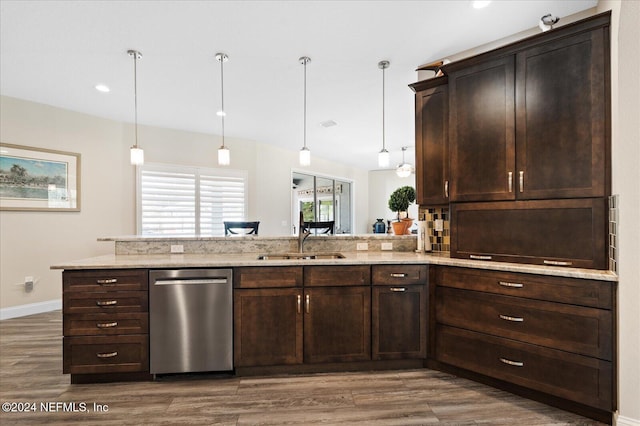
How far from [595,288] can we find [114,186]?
5583mm

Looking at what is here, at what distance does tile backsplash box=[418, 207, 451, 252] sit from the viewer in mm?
2836

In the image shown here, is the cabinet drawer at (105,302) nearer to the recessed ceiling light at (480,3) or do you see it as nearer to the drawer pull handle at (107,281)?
the drawer pull handle at (107,281)

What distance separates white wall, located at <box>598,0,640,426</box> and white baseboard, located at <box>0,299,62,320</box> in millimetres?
5766

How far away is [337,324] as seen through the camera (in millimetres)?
2396

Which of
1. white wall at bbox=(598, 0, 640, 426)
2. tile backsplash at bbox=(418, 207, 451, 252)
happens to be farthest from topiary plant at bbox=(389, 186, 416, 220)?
white wall at bbox=(598, 0, 640, 426)

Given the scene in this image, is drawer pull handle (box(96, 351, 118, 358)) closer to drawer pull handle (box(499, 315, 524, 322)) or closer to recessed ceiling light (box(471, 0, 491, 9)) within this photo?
drawer pull handle (box(499, 315, 524, 322))

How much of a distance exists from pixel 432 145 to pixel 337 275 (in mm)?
1376

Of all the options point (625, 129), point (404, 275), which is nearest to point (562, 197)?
point (625, 129)

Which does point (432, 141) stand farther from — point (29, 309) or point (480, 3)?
point (29, 309)

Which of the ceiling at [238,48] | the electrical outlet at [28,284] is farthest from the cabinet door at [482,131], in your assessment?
the electrical outlet at [28,284]

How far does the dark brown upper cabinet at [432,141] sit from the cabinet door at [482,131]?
13 cm

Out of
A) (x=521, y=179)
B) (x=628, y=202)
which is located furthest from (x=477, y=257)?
(x=628, y=202)

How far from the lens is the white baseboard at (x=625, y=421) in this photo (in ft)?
5.46

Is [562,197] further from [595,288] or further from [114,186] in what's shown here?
[114,186]
